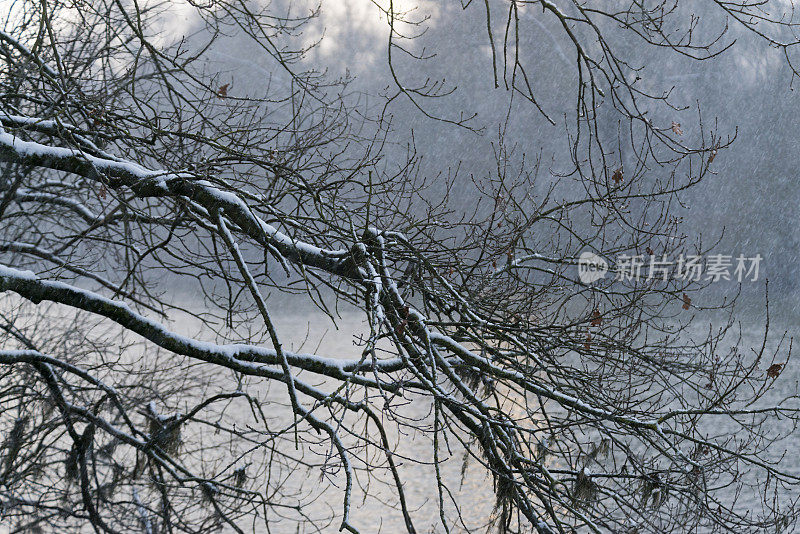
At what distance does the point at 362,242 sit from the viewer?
4395 mm

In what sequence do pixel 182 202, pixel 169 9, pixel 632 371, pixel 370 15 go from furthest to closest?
1. pixel 370 15
2. pixel 169 9
3. pixel 632 371
4. pixel 182 202

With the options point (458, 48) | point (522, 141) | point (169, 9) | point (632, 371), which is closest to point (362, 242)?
point (632, 371)

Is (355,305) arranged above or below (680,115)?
below

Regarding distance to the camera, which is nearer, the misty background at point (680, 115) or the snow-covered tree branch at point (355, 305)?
the snow-covered tree branch at point (355, 305)

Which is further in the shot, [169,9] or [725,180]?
[725,180]

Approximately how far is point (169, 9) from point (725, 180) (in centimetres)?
2673

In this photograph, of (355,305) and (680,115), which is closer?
(355,305)

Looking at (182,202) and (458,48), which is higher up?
(458,48)

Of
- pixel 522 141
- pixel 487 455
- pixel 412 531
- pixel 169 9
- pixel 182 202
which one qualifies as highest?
pixel 522 141

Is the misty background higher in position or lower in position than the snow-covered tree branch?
higher

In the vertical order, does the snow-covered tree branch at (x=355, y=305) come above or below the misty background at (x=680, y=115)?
below

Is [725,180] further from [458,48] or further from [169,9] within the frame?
[169,9]

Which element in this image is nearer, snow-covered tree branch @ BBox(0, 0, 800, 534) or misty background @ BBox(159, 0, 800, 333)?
snow-covered tree branch @ BBox(0, 0, 800, 534)

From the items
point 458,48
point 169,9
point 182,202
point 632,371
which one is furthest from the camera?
point 458,48
